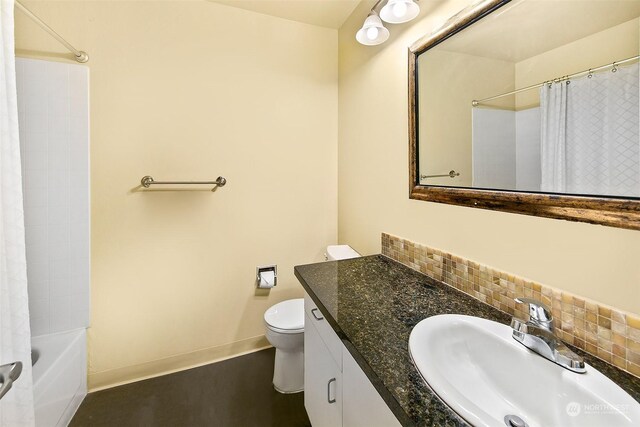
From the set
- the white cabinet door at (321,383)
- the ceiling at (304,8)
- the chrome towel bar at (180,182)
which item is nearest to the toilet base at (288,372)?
the white cabinet door at (321,383)

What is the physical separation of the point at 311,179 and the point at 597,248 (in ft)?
5.40

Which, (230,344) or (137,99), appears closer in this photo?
(137,99)

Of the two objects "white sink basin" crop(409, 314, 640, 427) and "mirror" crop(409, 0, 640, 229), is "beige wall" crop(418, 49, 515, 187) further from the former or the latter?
"white sink basin" crop(409, 314, 640, 427)

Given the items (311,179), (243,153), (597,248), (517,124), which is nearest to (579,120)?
(517,124)

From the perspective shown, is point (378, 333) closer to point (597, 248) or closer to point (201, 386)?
point (597, 248)

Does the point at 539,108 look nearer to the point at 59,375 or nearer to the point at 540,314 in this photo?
the point at 540,314

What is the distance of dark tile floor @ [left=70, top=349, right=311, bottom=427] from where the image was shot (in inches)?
57.7

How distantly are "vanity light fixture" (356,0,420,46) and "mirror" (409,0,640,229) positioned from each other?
0.45 feet

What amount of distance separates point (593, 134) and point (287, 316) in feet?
5.31

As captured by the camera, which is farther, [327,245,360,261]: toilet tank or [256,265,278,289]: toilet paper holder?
[256,265,278,289]: toilet paper holder

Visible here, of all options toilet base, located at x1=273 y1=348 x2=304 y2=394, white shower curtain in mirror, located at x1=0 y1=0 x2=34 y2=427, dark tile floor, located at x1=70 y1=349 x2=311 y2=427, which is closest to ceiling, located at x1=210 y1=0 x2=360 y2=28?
white shower curtain in mirror, located at x1=0 y1=0 x2=34 y2=427

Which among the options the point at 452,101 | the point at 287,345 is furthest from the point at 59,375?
the point at 452,101

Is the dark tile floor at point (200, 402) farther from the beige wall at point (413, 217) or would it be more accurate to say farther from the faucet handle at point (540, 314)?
the faucet handle at point (540, 314)

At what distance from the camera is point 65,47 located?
1.49 meters
